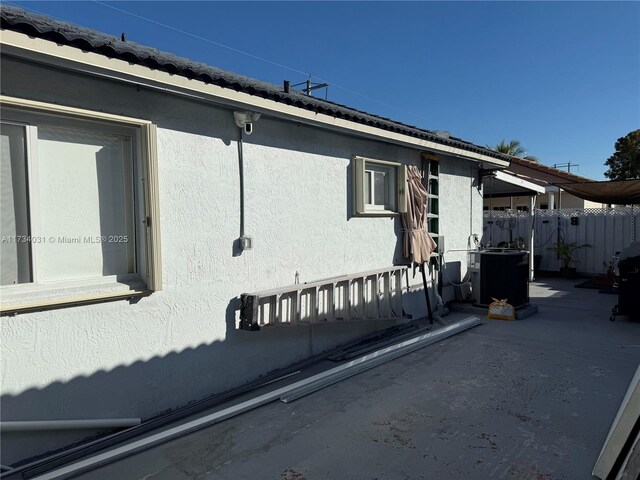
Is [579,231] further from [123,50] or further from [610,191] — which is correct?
[123,50]

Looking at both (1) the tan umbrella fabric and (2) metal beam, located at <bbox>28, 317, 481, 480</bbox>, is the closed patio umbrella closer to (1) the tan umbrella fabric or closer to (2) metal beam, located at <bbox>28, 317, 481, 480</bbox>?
(1) the tan umbrella fabric

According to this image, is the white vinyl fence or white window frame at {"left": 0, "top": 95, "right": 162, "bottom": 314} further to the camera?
the white vinyl fence

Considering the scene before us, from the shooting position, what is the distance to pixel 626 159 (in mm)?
28797

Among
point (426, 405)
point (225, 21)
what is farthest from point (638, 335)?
point (225, 21)

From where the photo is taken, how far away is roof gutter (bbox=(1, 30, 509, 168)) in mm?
3086

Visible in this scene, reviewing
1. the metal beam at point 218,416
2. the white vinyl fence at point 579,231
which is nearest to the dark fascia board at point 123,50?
the metal beam at point 218,416

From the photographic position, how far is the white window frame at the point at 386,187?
6871 mm

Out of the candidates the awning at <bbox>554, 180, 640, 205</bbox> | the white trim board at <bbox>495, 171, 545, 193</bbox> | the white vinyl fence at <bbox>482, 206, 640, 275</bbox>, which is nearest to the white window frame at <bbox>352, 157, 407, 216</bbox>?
the white trim board at <bbox>495, 171, 545, 193</bbox>

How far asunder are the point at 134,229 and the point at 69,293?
2.85 ft

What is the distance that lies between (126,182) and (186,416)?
2560mm

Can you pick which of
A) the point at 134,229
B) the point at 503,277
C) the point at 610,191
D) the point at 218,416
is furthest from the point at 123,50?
the point at 610,191

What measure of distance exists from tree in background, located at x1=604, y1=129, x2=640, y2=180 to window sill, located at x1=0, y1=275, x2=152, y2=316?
3309 centimetres

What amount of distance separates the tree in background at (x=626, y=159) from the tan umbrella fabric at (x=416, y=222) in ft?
89.0

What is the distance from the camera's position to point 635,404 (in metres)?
2.61
